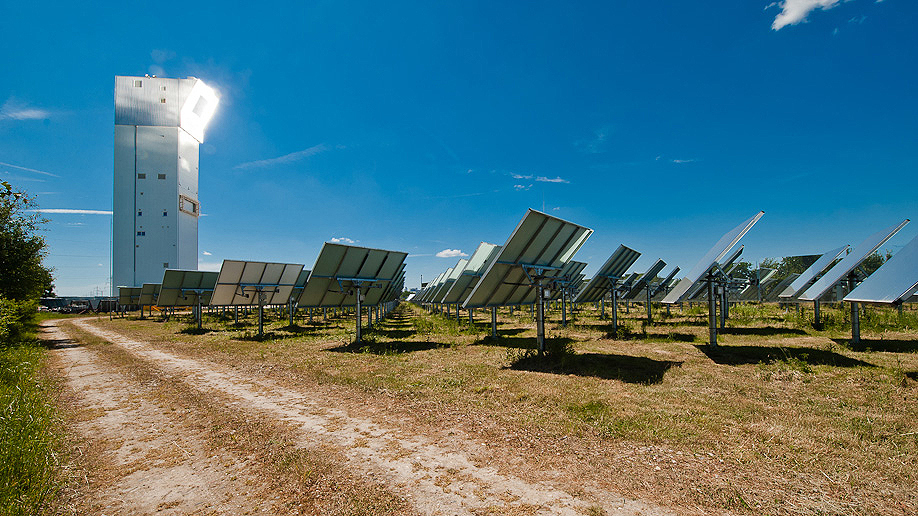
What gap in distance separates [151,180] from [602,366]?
8825cm

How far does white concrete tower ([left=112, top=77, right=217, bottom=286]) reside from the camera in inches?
2751

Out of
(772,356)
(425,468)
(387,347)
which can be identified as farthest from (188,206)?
(772,356)

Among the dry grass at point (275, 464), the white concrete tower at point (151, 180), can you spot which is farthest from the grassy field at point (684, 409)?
the white concrete tower at point (151, 180)

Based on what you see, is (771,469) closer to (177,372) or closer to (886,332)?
(177,372)

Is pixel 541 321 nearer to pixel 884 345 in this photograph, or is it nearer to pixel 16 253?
pixel 884 345

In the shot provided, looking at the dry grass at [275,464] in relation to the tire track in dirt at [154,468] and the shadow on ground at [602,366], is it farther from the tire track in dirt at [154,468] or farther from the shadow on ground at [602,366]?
the shadow on ground at [602,366]

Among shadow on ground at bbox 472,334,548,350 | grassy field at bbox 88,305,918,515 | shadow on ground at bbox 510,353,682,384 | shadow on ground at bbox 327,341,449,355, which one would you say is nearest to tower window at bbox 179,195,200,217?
grassy field at bbox 88,305,918,515

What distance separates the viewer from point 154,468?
516 centimetres

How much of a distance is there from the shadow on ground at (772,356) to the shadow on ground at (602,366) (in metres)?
2.08

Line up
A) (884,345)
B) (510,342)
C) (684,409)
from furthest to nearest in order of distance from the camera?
(510,342)
(884,345)
(684,409)

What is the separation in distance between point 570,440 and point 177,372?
12.2m

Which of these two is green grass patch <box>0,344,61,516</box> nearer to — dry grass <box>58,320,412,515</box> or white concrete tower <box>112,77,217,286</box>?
dry grass <box>58,320,412,515</box>

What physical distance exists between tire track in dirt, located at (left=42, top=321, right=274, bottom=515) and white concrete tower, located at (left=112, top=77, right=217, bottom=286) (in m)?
78.3

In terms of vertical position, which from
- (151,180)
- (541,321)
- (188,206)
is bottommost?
(541,321)
